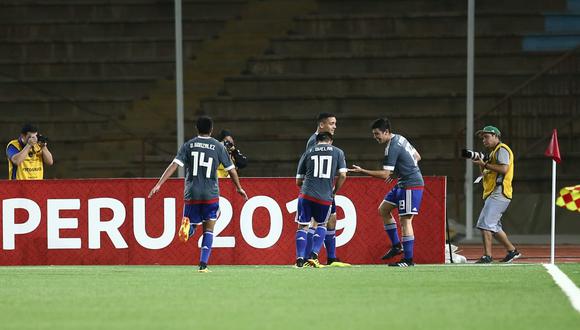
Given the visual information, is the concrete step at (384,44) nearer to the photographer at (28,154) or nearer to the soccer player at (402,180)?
the photographer at (28,154)

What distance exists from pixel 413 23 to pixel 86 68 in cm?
749

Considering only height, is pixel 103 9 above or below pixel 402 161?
above

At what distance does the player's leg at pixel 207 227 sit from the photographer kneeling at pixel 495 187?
4187mm

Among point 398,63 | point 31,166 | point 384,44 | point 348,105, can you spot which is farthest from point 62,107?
point 31,166

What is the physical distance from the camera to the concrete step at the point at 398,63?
29672 millimetres

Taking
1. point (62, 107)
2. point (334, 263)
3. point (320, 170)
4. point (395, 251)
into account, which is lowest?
point (334, 263)

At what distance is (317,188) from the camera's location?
55.4 feet

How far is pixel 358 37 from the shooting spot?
30.4m

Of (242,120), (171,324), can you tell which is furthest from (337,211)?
(242,120)

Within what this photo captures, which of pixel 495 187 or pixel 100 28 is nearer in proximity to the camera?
pixel 495 187

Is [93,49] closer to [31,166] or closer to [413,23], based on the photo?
[413,23]

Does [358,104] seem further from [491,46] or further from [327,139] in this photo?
[327,139]

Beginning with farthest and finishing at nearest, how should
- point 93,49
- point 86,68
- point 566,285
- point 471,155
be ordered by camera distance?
point 93,49
point 86,68
point 471,155
point 566,285

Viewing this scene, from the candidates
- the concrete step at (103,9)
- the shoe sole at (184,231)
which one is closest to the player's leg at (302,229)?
the shoe sole at (184,231)
